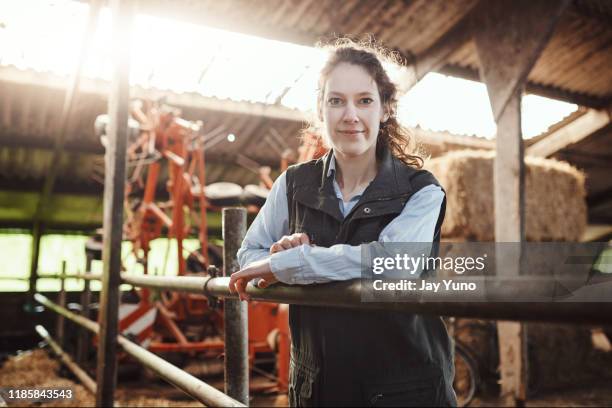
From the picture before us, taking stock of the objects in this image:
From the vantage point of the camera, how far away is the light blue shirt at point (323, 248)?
0.80 m

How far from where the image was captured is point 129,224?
15.2 ft

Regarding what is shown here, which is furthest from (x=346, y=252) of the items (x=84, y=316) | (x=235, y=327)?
(x=84, y=316)

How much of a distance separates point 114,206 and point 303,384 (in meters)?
1.65

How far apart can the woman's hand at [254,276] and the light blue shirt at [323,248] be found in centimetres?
2


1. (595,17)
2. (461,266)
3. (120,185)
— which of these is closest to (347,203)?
(461,266)

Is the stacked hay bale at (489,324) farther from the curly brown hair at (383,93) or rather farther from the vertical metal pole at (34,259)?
the vertical metal pole at (34,259)

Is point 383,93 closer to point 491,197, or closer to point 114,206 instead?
point 114,206

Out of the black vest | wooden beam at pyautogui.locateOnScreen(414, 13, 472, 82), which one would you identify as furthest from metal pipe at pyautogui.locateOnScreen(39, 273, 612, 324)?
wooden beam at pyautogui.locateOnScreen(414, 13, 472, 82)

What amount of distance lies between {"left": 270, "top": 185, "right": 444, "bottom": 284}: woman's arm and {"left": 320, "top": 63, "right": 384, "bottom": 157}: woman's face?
159 mm

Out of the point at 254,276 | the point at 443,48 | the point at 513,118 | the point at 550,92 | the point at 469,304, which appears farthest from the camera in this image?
the point at 550,92

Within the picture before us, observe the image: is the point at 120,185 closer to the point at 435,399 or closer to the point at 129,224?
the point at 435,399

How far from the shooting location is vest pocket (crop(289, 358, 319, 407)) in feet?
2.91

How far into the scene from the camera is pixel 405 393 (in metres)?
0.81
